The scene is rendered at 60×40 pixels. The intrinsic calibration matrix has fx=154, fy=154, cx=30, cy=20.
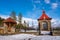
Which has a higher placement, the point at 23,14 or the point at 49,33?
the point at 23,14

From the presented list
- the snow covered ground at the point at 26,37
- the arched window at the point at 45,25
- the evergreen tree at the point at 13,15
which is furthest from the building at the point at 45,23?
the evergreen tree at the point at 13,15

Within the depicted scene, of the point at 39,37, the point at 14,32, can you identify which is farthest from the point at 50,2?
the point at 14,32

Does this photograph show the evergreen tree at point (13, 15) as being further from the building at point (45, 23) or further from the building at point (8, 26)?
the building at point (45, 23)

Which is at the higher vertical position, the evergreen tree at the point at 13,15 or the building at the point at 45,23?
the evergreen tree at the point at 13,15

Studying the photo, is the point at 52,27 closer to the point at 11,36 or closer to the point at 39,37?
the point at 39,37

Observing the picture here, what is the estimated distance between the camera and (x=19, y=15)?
16.3 ft

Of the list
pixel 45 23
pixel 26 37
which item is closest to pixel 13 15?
pixel 26 37

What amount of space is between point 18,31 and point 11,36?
0.28m

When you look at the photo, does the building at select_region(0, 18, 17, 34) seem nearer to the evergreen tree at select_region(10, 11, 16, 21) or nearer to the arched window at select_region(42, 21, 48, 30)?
the evergreen tree at select_region(10, 11, 16, 21)

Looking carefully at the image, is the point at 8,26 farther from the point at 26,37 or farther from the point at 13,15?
the point at 26,37

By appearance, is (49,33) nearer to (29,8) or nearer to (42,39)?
(42,39)

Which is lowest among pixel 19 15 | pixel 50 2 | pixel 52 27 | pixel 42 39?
pixel 42 39

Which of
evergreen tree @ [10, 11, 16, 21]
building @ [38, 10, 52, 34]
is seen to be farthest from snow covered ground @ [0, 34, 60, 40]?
evergreen tree @ [10, 11, 16, 21]

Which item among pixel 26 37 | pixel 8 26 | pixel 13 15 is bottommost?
pixel 26 37
